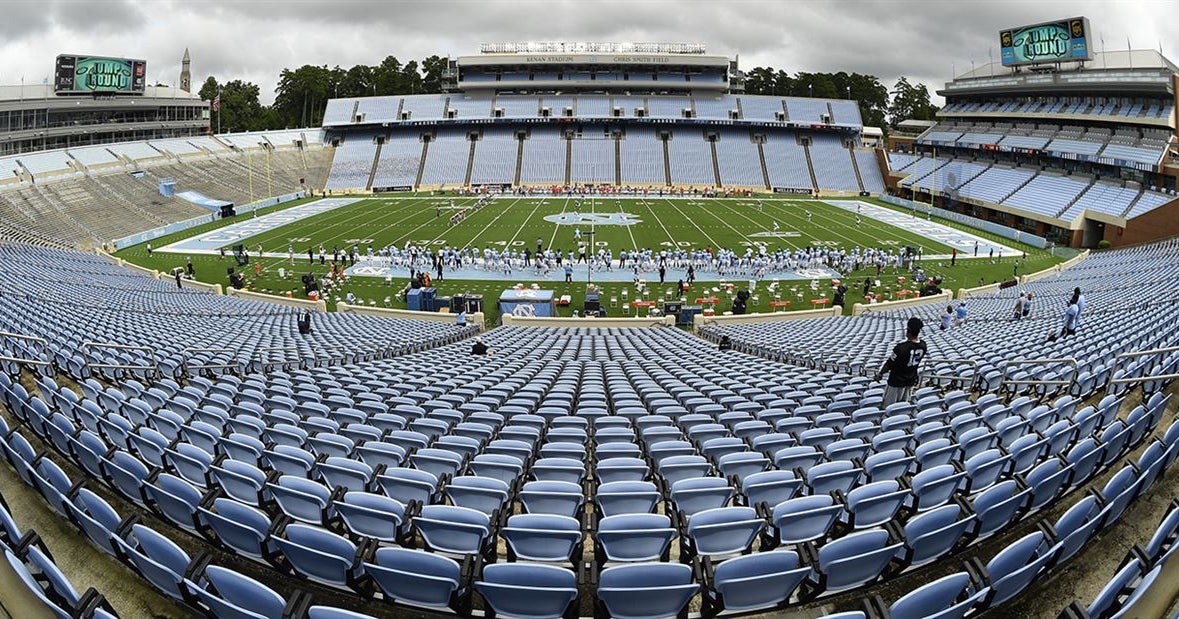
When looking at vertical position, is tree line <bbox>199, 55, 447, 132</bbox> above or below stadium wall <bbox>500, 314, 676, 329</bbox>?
above

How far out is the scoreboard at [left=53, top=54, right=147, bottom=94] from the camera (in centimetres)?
7131

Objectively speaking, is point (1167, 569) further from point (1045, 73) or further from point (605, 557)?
point (1045, 73)

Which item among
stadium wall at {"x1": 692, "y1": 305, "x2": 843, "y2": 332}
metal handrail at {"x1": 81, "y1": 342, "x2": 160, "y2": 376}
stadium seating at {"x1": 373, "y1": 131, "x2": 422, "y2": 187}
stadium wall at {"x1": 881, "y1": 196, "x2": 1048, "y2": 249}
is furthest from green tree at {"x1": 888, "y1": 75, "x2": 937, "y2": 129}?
metal handrail at {"x1": 81, "y1": 342, "x2": 160, "y2": 376}

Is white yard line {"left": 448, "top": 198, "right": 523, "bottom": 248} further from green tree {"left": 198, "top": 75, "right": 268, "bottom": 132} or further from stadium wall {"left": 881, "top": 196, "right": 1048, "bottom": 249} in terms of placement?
green tree {"left": 198, "top": 75, "right": 268, "bottom": 132}

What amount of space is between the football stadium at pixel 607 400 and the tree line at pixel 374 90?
5744 centimetres

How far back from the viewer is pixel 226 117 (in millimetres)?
113750

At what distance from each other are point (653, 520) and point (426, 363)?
1170 cm

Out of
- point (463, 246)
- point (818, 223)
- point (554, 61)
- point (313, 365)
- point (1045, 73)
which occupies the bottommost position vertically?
point (313, 365)

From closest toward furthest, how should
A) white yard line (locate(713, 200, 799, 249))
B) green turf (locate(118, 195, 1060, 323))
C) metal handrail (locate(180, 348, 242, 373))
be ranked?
metal handrail (locate(180, 348, 242, 373)) → green turf (locate(118, 195, 1060, 323)) → white yard line (locate(713, 200, 799, 249))

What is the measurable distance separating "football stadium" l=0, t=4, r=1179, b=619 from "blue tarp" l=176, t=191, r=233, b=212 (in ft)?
2.06

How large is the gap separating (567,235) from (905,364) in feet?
138

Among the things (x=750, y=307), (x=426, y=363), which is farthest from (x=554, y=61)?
(x=426, y=363)

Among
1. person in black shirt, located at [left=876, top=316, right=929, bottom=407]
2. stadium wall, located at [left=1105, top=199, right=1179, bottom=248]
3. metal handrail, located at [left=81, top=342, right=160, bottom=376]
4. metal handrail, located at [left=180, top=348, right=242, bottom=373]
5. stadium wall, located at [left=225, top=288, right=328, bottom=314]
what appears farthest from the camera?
stadium wall, located at [left=1105, top=199, right=1179, bottom=248]

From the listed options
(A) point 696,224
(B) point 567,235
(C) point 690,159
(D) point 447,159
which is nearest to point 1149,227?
(A) point 696,224
